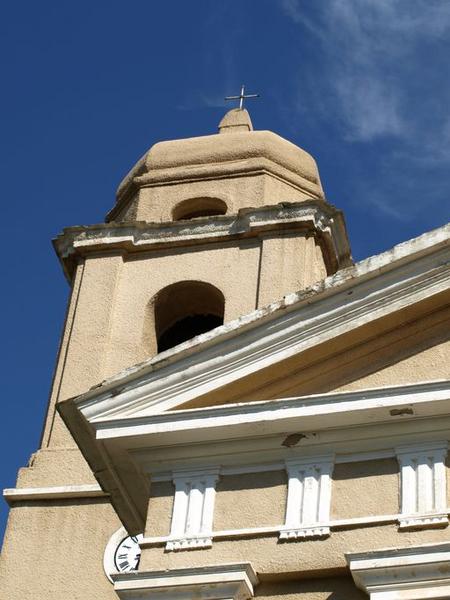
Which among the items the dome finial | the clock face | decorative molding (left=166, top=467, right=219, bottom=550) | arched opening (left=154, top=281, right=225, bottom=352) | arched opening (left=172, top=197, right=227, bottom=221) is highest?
the dome finial

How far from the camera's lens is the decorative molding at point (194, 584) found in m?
10.8

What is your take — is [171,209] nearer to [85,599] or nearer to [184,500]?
[85,599]

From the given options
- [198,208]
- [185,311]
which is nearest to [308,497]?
[185,311]

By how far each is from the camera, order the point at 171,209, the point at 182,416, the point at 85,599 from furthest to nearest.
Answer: the point at 171,209 → the point at 85,599 → the point at 182,416

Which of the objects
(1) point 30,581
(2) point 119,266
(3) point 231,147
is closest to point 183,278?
(2) point 119,266

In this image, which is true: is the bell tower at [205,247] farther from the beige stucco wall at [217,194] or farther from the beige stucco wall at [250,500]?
the beige stucco wall at [250,500]

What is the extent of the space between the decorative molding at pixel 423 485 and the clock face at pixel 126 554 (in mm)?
8257

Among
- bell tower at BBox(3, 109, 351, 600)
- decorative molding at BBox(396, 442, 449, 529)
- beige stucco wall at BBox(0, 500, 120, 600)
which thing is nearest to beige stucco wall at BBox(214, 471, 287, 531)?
decorative molding at BBox(396, 442, 449, 529)

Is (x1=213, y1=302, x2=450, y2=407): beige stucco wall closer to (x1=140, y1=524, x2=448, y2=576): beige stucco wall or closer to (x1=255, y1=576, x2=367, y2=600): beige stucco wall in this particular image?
(x1=140, y1=524, x2=448, y2=576): beige stucco wall

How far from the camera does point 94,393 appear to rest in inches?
463

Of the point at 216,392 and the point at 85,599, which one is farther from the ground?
the point at 85,599

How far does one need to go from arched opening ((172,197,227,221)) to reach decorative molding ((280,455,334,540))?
1275cm

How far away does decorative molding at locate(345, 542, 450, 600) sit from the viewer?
10438 millimetres

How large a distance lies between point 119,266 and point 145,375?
1109cm
